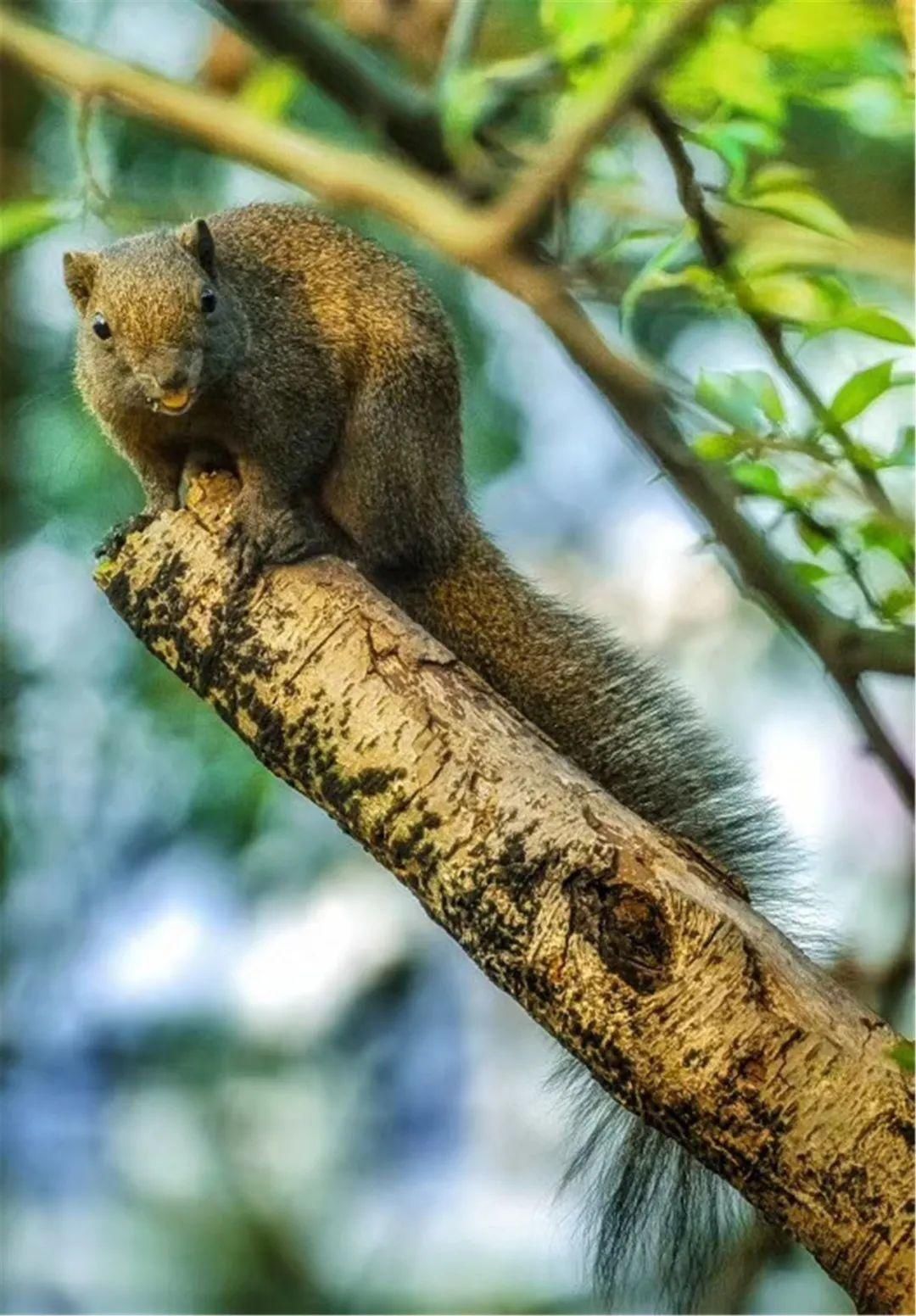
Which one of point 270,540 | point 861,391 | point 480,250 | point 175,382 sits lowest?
point 861,391

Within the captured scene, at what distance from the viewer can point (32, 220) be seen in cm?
237

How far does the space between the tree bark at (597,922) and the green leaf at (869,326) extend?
0.50 m

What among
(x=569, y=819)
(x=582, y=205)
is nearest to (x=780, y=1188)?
(x=569, y=819)

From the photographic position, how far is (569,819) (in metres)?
1.79

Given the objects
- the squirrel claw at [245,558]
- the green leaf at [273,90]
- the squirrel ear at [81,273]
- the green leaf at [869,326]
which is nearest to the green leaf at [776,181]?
the green leaf at [869,326]

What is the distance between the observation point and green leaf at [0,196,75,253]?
7.77 feet

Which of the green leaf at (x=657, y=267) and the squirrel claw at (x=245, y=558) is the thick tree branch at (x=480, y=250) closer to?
the green leaf at (x=657, y=267)

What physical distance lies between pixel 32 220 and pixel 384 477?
555mm

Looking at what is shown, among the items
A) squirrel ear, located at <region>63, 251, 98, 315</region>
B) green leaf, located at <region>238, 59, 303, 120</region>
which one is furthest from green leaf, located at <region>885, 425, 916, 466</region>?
green leaf, located at <region>238, 59, 303, 120</region>

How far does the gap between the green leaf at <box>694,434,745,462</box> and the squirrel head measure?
2.10ft

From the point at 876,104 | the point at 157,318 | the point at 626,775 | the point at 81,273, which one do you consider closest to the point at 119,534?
the point at 157,318

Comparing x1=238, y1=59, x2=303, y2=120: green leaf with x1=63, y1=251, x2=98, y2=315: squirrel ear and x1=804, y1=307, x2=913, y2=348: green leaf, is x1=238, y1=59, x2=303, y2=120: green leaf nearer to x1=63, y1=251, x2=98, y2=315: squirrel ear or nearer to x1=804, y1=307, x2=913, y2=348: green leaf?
x1=63, y1=251, x2=98, y2=315: squirrel ear

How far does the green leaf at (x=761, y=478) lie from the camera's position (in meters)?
1.90

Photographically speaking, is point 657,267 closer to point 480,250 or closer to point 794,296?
point 794,296
